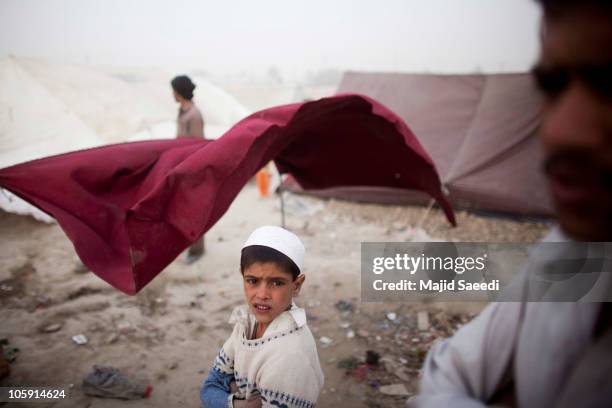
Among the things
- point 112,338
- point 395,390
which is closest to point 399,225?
point 395,390

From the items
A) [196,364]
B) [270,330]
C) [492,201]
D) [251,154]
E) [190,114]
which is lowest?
[196,364]

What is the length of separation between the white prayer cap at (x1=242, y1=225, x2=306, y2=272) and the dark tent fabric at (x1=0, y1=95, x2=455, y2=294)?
308 millimetres

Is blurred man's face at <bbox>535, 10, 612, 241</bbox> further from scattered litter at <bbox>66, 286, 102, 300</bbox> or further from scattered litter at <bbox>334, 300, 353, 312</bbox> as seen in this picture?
scattered litter at <bbox>66, 286, 102, 300</bbox>

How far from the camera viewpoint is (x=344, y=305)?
3.77 metres

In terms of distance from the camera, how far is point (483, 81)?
7023 mm

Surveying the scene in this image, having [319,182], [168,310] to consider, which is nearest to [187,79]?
[319,182]

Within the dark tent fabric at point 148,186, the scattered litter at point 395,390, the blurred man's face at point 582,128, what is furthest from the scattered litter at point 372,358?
the blurred man's face at point 582,128

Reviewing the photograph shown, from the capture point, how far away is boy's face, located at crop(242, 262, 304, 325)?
5.00 ft

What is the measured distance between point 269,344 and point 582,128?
Answer: 1249 mm

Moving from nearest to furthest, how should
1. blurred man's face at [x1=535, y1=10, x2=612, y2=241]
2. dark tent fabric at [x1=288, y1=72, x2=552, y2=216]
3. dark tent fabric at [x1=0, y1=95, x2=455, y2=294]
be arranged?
1. blurred man's face at [x1=535, y1=10, x2=612, y2=241]
2. dark tent fabric at [x1=0, y1=95, x2=455, y2=294]
3. dark tent fabric at [x1=288, y1=72, x2=552, y2=216]

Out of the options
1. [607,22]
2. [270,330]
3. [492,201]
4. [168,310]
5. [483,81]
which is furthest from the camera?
[483,81]

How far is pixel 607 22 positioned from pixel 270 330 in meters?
1.36

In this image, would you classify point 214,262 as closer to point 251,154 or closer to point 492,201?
point 251,154

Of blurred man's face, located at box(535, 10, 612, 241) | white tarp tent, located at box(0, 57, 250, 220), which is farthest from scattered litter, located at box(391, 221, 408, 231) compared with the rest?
blurred man's face, located at box(535, 10, 612, 241)
